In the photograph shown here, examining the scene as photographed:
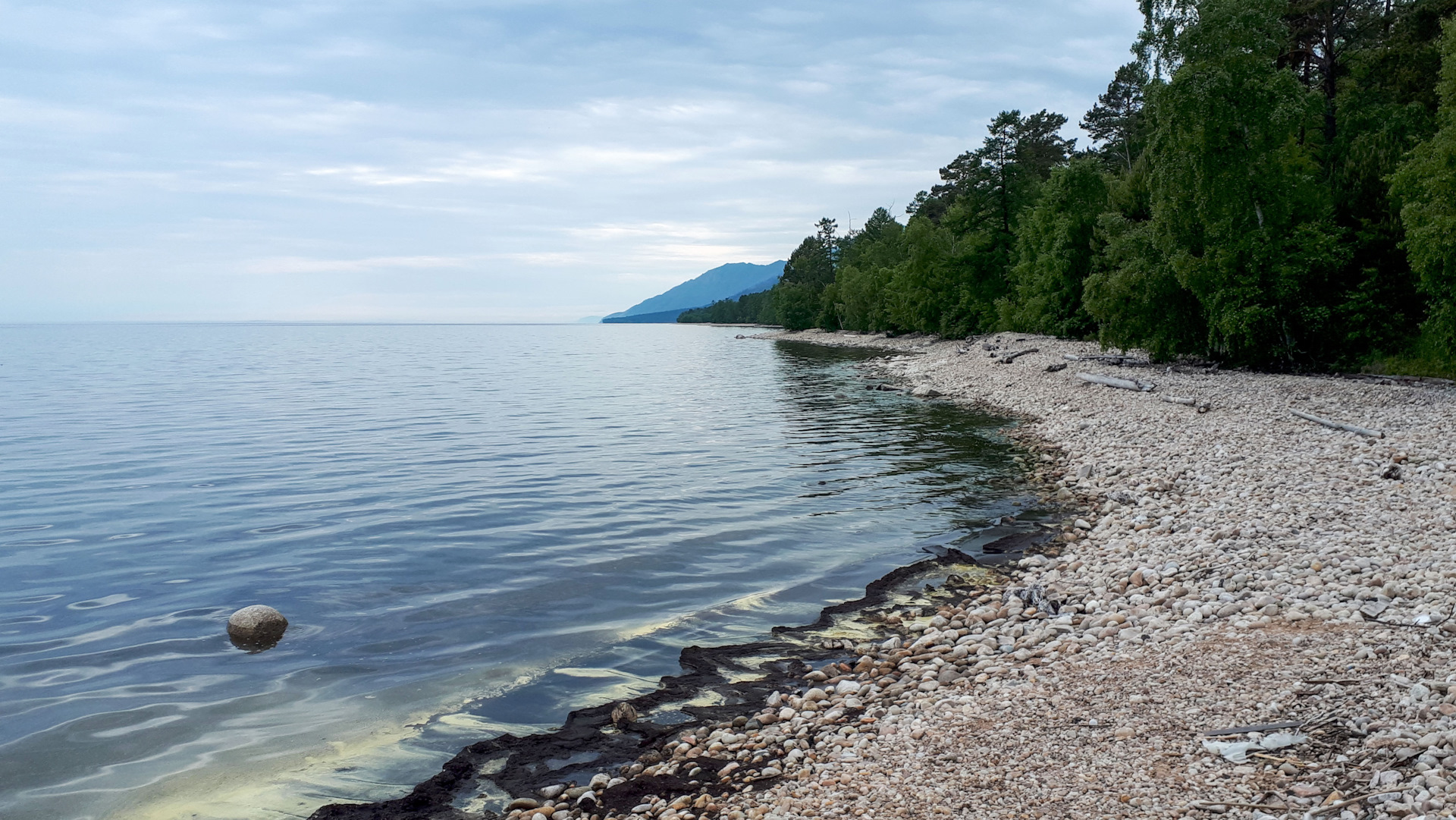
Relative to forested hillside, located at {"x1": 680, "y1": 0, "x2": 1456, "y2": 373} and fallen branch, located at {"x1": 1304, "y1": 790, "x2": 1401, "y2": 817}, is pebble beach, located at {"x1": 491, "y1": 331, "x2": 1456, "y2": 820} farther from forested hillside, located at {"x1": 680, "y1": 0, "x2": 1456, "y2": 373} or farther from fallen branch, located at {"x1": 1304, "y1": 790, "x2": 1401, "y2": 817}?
forested hillside, located at {"x1": 680, "y1": 0, "x2": 1456, "y2": 373}

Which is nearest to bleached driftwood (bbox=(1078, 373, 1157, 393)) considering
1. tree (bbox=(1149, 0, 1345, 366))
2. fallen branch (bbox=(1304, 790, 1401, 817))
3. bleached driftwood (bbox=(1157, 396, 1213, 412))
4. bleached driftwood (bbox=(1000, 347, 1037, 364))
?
bleached driftwood (bbox=(1157, 396, 1213, 412))

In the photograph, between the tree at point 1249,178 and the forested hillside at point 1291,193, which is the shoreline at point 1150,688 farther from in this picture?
the tree at point 1249,178

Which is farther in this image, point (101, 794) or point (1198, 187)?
point (1198, 187)

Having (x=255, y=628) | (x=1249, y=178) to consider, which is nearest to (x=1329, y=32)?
(x=1249, y=178)

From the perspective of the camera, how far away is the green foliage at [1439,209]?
21250 mm

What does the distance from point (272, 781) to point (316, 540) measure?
8941mm

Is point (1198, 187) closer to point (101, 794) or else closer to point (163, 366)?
point (101, 794)

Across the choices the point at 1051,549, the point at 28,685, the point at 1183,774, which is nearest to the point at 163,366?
the point at 28,685

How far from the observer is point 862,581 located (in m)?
12.9

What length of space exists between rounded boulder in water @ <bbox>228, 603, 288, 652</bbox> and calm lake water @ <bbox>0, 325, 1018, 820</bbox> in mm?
197

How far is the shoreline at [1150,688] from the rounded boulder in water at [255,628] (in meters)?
4.83

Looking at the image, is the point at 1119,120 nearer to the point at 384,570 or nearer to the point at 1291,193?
the point at 1291,193

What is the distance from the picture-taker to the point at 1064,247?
53.4 m

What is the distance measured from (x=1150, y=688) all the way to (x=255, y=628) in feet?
34.9
